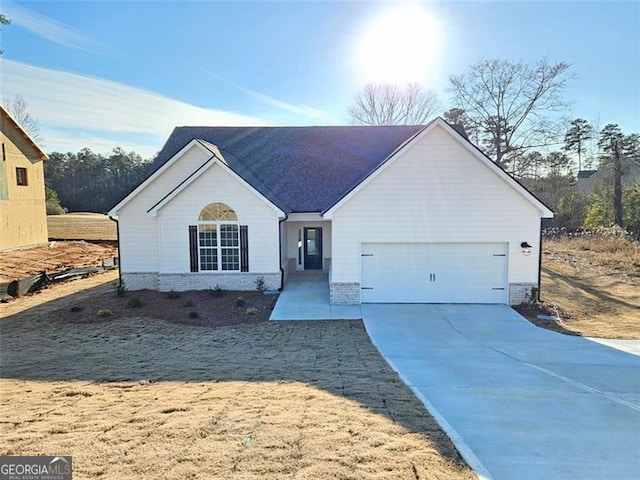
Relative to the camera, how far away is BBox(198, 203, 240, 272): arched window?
15.6 m

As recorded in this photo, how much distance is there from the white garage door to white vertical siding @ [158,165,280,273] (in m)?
3.98

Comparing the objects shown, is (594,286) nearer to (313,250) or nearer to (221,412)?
(313,250)

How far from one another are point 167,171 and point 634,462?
16.8 metres

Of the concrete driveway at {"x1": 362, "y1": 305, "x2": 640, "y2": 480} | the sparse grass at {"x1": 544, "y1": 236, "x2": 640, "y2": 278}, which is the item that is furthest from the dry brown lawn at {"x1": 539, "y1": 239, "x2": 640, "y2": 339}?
the concrete driveway at {"x1": 362, "y1": 305, "x2": 640, "y2": 480}

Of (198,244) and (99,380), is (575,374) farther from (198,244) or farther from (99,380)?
(198,244)

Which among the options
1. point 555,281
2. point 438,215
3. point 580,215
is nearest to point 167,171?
point 438,215

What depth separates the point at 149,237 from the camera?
16.4 m

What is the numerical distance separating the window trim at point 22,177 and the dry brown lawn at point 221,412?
83.3ft

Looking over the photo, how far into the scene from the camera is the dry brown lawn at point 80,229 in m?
36.3

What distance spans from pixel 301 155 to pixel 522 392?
52.4ft

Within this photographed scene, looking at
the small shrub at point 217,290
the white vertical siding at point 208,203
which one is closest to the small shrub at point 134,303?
the white vertical siding at point 208,203

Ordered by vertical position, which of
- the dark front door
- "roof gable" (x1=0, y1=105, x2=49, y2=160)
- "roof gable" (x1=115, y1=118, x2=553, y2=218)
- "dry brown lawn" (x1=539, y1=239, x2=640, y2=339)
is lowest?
"dry brown lawn" (x1=539, y1=239, x2=640, y2=339)

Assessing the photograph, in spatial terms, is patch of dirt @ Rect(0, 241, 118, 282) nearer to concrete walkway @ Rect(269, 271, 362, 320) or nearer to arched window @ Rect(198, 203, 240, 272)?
arched window @ Rect(198, 203, 240, 272)

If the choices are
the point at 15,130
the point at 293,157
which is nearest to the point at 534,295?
the point at 293,157
